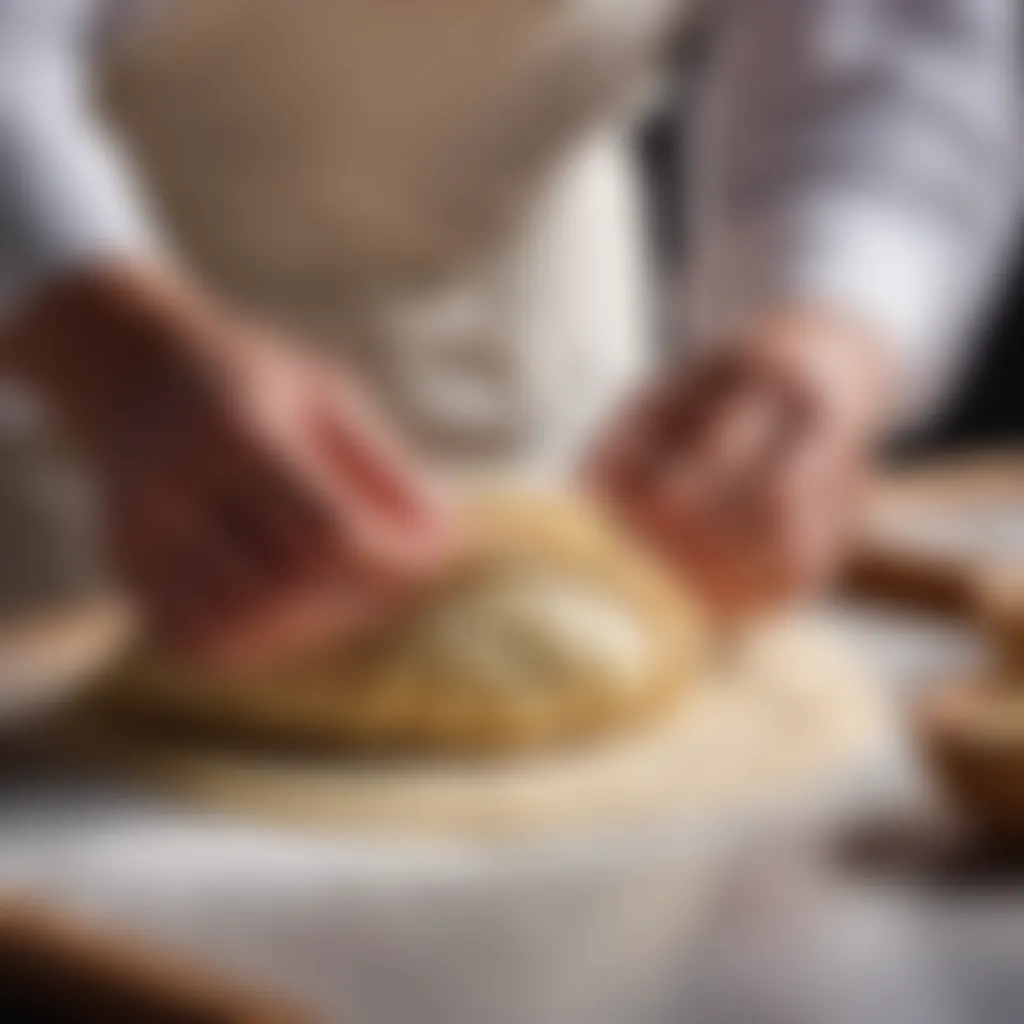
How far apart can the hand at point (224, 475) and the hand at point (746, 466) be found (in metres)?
0.05

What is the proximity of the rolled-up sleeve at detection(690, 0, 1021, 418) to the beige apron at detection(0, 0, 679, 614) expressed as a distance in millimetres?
50

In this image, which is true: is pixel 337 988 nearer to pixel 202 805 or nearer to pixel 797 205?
pixel 202 805

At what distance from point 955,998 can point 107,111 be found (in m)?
0.38

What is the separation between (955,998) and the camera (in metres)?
0.38

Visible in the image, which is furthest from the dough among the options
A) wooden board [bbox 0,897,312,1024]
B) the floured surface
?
wooden board [bbox 0,897,312,1024]

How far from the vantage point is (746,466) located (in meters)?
0.55

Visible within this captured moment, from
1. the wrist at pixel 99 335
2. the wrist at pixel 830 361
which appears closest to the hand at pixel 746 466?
the wrist at pixel 830 361

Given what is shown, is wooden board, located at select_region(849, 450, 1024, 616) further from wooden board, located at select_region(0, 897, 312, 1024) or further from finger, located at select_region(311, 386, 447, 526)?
wooden board, located at select_region(0, 897, 312, 1024)

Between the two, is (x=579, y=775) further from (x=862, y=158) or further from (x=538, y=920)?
(x=862, y=158)

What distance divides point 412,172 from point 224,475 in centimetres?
23

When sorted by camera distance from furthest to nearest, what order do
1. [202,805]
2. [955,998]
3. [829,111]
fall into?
[829,111] → [202,805] → [955,998]

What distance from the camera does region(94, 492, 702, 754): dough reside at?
51 centimetres

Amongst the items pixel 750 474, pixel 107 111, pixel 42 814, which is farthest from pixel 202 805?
pixel 107 111

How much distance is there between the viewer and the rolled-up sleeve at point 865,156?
0.62m
